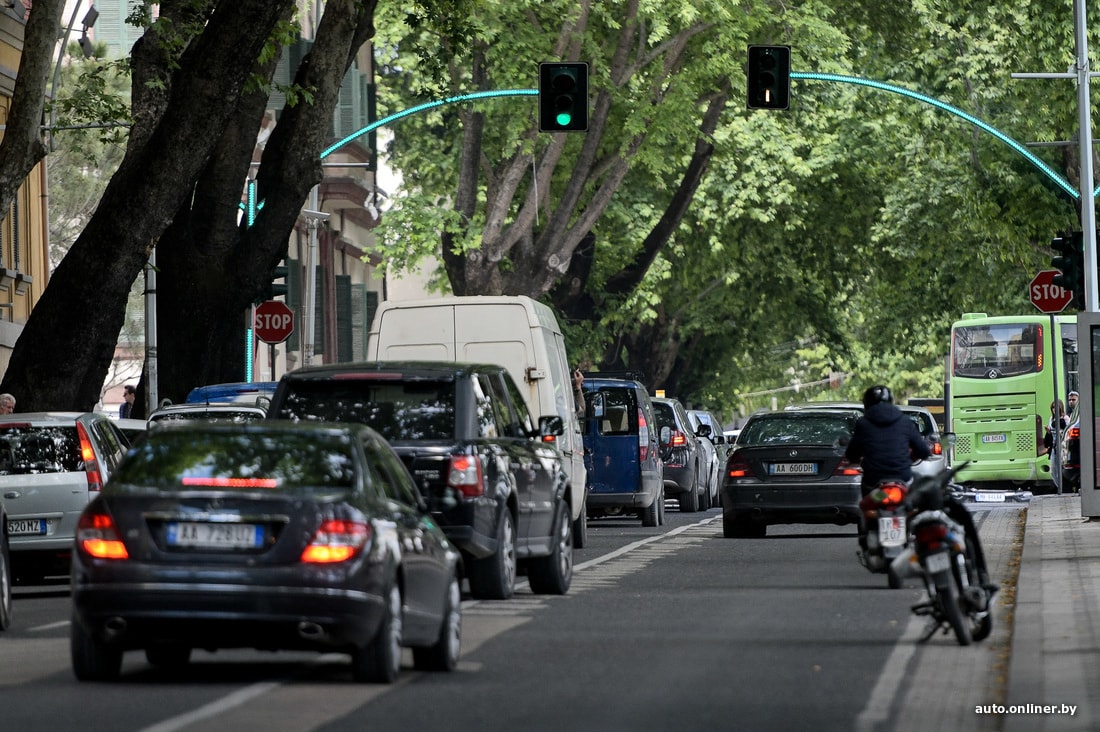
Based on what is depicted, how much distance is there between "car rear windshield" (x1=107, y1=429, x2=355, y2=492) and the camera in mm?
11805

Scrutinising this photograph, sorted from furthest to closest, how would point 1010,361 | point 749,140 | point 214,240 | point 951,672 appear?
point 749,140
point 1010,361
point 214,240
point 951,672

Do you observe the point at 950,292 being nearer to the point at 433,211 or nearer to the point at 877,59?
the point at 877,59

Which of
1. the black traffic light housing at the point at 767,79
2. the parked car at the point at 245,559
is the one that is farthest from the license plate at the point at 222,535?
the black traffic light housing at the point at 767,79

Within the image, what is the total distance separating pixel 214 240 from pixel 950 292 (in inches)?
1111

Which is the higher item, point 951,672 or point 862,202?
point 862,202

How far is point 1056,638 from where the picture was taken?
13.9m

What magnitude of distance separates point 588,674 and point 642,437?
1828cm

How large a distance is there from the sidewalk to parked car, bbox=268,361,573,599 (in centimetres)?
345

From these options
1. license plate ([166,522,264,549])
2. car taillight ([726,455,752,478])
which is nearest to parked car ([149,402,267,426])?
car taillight ([726,455,752,478])

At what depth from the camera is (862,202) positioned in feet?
180

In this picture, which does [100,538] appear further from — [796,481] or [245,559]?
[796,481]

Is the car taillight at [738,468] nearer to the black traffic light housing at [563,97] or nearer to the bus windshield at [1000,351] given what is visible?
the black traffic light housing at [563,97]

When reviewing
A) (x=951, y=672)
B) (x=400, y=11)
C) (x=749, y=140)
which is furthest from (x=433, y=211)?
(x=951, y=672)

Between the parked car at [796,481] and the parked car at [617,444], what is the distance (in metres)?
2.97
